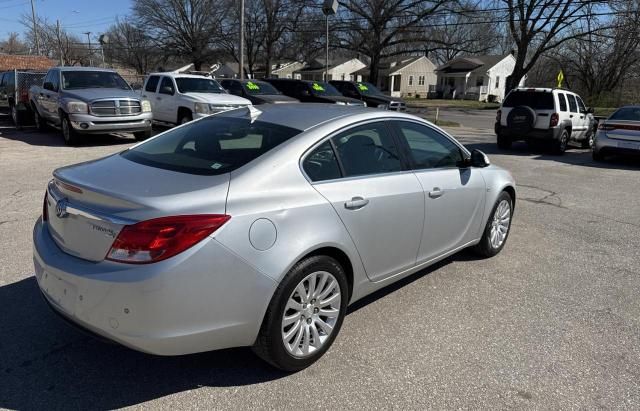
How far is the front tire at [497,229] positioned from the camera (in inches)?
193

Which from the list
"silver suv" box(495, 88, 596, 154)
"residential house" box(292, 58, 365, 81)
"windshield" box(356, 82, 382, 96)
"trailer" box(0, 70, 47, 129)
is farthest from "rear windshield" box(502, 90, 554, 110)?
"residential house" box(292, 58, 365, 81)

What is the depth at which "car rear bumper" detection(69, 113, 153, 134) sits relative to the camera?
11.5 metres

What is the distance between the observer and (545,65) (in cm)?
5700

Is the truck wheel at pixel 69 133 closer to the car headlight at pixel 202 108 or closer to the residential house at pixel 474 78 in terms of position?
the car headlight at pixel 202 108

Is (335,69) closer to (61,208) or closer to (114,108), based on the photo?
(114,108)

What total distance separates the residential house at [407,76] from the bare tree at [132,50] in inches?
1088

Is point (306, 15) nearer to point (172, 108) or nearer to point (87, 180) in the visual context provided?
point (172, 108)

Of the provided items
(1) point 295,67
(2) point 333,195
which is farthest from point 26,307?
(1) point 295,67

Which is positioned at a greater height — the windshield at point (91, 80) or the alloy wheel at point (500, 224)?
the windshield at point (91, 80)

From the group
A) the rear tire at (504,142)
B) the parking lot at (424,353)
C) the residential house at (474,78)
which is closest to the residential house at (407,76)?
the residential house at (474,78)

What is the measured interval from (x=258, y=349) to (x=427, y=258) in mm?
1742

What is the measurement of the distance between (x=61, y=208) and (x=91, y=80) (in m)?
11.4

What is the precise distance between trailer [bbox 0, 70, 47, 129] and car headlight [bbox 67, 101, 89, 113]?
4963 millimetres

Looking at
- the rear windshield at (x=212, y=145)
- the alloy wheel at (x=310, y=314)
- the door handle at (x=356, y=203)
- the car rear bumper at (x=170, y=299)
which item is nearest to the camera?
the car rear bumper at (x=170, y=299)
